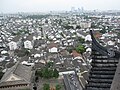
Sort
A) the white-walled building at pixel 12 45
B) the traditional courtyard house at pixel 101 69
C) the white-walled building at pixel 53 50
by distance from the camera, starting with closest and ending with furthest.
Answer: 1. the traditional courtyard house at pixel 101 69
2. the white-walled building at pixel 53 50
3. the white-walled building at pixel 12 45

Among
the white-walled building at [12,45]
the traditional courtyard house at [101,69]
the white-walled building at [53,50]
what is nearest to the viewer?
the traditional courtyard house at [101,69]

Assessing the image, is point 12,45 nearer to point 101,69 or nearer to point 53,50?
point 53,50

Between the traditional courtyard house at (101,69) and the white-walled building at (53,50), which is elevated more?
the traditional courtyard house at (101,69)

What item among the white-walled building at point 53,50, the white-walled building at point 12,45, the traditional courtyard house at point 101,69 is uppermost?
the traditional courtyard house at point 101,69

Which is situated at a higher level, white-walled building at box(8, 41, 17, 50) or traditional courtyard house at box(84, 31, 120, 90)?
traditional courtyard house at box(84, 31, 120, 90)

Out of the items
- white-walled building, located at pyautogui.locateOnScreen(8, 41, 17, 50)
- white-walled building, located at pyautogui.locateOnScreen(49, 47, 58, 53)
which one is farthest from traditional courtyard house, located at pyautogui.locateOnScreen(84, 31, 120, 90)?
white-walled building, located at pyautogui.locateOnScreen(8, 41, 17, 50)

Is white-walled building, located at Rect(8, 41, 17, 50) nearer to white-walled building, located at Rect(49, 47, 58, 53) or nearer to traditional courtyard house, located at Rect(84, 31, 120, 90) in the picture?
white-walled building, located at Rect(49, 47, 58, 53)

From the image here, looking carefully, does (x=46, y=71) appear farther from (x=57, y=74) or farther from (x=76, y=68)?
(x=76, y=68)

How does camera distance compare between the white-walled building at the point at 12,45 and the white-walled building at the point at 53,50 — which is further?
the white-walled building at the point at 12,45

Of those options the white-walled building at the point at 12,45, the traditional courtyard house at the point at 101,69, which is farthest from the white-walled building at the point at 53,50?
the traditional courtyard house at the point at 101,69

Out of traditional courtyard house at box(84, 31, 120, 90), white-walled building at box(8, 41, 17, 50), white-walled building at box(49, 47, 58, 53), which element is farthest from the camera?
white-walled building at box(8, 41, 17, 50)

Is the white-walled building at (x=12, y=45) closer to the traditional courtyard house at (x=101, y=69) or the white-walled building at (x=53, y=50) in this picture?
the white-walled building at (x=53, y=50)

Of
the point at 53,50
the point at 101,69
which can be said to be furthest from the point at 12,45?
the point at 101,69

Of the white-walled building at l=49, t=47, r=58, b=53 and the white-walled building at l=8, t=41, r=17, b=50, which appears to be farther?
the white-walled building at l=8, t=41, r=17, b=50
